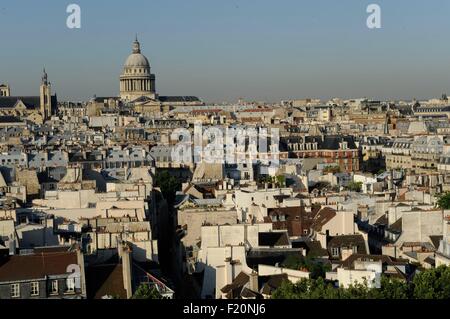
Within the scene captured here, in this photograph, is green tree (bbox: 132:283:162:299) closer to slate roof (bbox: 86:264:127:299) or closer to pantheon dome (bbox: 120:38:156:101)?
slate roof (bbox: 86:264:127:299)

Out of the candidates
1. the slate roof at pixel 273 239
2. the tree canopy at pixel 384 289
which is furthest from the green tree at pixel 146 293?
the slate roof at pixel 273 239

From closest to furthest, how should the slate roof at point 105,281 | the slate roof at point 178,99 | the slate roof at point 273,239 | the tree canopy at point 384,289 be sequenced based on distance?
the tree canopy at point 384,289, the slate roof at point 105,281, the slate roof at point 273,239, the slate roof at point 178,99

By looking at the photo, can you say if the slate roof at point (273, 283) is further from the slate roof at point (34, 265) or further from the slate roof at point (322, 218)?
the slate roof at point (322, 218)

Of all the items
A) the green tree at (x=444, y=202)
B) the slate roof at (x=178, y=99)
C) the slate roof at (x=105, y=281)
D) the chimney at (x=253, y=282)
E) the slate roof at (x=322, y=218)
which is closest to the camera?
the slate roof at (x=105, y=281)

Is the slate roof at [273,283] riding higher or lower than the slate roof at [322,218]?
lower

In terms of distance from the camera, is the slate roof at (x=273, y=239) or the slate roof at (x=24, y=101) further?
the slate roof at (x=24, y=101)

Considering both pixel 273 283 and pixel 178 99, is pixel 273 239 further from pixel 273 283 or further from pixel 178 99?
pixel 178 99

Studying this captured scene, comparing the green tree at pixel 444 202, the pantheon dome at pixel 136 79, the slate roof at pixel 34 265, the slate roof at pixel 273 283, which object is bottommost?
the slate roof at pixel 273 283

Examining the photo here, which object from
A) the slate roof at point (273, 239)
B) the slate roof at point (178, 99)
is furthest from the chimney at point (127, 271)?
the slate roof at point (178, 99)

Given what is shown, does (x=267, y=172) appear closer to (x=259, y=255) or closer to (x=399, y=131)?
Answer: (x=259, y=255)
